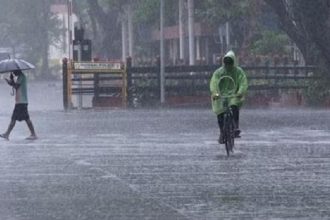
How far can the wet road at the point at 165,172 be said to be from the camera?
13.0m

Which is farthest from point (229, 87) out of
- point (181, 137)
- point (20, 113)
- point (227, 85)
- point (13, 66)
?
point (13, 66)

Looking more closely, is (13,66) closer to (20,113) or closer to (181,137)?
(20,113)

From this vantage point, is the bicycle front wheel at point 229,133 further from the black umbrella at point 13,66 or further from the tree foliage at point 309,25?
the tree foliage at point 309,25

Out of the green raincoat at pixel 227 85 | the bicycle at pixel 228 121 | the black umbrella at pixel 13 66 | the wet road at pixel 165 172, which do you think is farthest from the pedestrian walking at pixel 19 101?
the bicycle at pixel 228 121

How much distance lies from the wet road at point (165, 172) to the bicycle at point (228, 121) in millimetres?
246

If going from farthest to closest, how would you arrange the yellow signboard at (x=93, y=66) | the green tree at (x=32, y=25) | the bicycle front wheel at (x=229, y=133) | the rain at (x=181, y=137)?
1. the green tree at (x=32, y=25)
2. the yellow signboard at (x=93, y=66)
3. the bicycle front wheel at (x=229, y=133)
4. the rain at (x=181, y=137)

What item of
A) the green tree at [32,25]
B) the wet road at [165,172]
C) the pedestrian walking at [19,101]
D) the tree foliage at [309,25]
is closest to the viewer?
the wet road at [165,172]

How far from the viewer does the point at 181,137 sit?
24.8 meters

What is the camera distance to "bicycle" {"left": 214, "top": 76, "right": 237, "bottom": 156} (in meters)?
20.4

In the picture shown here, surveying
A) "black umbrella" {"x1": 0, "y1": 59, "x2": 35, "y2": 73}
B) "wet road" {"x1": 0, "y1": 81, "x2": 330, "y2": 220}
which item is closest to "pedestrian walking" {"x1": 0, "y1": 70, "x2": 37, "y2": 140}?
"black umbrella" {"x1": 0, "y1": 59, "x2": 35, "y2": 73}

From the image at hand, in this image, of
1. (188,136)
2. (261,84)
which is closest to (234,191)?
(188,136)

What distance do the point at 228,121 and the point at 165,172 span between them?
12.1ft

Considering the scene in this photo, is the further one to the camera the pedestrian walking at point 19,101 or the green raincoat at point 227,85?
the pedestrian walking at point 19,101

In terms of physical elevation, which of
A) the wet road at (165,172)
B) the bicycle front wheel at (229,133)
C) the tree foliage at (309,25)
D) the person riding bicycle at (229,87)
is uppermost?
the tree foliage at (309,25)
